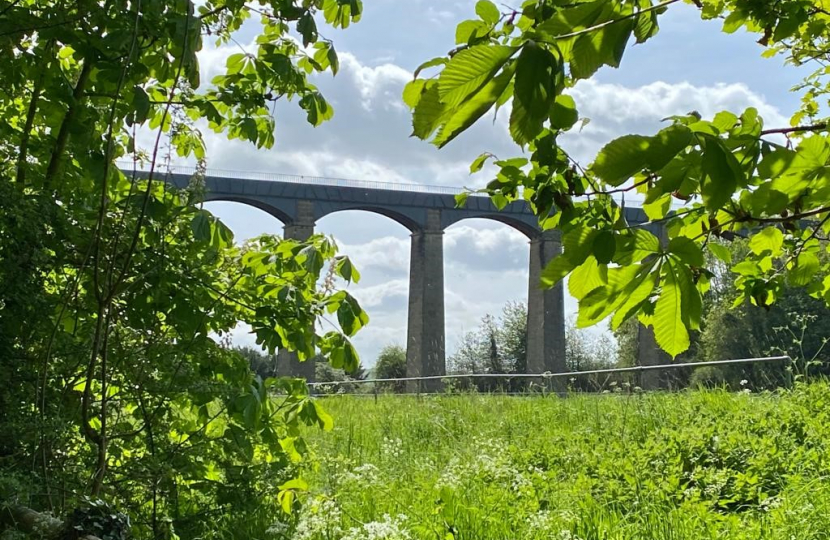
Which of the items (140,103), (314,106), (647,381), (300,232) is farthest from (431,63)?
(300,232)

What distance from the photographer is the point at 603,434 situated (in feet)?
15.5

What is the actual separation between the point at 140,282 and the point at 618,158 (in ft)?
5.63

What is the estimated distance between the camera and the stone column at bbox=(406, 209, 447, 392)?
896 inches

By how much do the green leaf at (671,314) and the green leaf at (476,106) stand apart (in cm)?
38

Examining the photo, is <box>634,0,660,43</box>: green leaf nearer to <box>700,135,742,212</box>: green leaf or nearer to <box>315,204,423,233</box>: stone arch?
<box>700,135,742,212</box>: green leaf

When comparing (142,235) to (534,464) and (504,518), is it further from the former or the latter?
(534,464)

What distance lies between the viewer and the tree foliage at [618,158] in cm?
58

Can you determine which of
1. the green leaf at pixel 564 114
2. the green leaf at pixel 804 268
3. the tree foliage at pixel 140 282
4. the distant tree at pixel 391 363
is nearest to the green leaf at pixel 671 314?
the green leaf at pixel 564 114

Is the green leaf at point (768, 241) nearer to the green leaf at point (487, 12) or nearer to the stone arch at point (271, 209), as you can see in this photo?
the green leaf at point (487, 12)

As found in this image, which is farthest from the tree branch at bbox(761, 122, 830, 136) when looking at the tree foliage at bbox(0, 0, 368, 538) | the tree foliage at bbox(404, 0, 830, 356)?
the tree foliage at bbox(0, 0, 368, 538)

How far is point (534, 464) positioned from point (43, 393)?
10.7 feet

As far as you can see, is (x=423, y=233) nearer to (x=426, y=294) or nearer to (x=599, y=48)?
(x=426, y=294)

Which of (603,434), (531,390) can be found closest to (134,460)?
(603,434)

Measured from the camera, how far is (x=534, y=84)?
576 millimetres
